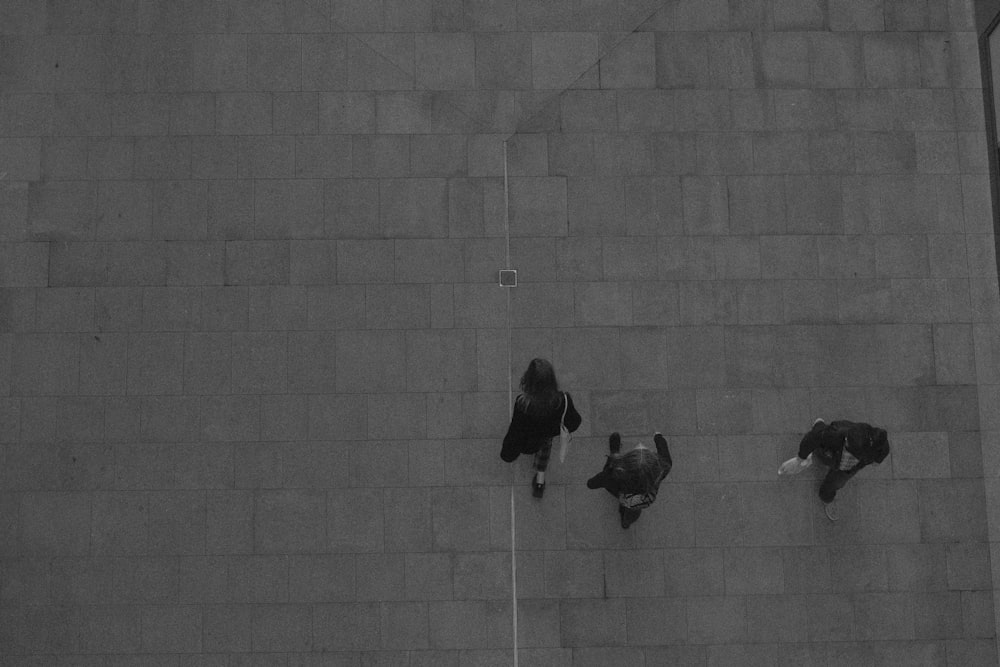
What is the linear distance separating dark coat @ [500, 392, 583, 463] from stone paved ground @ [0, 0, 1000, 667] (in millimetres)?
814

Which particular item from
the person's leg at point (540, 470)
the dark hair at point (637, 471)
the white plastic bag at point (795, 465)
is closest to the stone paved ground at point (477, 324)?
the person's leg at point (540, 470)

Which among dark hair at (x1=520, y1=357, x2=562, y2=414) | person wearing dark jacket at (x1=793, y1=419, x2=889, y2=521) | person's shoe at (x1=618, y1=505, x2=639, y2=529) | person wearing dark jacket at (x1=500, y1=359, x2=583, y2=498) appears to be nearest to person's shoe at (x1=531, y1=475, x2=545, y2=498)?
person wearing dark jacket at (x1=500, y1=359, x2=583, y2=498)

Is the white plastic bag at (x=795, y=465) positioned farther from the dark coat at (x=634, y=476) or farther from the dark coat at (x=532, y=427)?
the dark coat at (x=532, y=427)

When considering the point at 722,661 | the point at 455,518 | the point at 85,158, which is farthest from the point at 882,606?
the point at 85,158

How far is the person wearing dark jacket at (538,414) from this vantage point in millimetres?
7641

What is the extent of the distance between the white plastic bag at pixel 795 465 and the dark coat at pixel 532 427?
2.32 metres

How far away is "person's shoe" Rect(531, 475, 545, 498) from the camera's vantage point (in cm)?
908

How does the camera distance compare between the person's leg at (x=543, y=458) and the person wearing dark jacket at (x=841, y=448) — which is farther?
the person's leg at (x=543, y=458)

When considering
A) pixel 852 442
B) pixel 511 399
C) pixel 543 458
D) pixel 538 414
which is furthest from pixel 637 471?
pixel 852 442

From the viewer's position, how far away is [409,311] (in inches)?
371

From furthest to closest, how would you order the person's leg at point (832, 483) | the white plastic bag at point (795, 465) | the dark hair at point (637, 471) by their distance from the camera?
the white plastic bag at point (795, 465), the person's leg at point (832, 483), the dark hair at point (637, 471)

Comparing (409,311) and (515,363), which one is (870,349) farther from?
(409,311)

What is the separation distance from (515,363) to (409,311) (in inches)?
48.2

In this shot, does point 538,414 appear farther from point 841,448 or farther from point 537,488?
point 841,448
